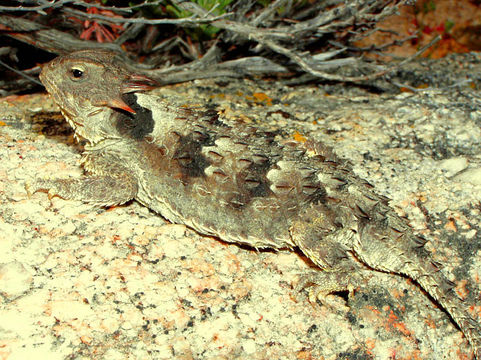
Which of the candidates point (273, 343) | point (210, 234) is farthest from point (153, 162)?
point (273, 343)

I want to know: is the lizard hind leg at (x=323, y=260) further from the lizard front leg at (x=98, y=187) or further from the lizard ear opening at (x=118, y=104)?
the lizard ear opening at (x=118, y=104)

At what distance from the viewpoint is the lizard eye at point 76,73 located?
121 inches

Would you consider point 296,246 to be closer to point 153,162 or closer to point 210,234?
point 210,234

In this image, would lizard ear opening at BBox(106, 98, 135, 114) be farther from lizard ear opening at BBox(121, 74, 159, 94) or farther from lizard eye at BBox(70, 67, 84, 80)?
lizard eye at BBox(70, 67, 84, 80)

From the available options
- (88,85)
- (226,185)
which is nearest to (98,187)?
(88,85)

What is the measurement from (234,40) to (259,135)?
2.09 m

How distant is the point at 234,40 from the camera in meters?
5.07

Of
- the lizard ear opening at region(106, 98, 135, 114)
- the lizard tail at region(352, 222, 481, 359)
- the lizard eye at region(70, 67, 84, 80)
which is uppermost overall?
the lizard eye at region(70, 67, 84, 80)

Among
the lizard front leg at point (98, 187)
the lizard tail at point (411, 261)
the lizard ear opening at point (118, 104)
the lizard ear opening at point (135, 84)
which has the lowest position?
the lizard tail at point (411, 261)

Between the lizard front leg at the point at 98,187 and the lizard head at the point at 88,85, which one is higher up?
the lizard head at the point at 88,85

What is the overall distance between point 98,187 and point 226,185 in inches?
33.7

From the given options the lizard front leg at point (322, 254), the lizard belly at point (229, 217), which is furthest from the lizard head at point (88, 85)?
the lizard front leg at point (322, 254)

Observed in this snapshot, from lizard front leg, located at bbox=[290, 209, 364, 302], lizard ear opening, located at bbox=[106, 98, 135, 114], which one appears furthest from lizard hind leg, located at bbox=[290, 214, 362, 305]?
lizard ear opening, located at bbox=[106, 98, 135, 114]

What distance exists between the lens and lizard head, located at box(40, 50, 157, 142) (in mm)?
3086
